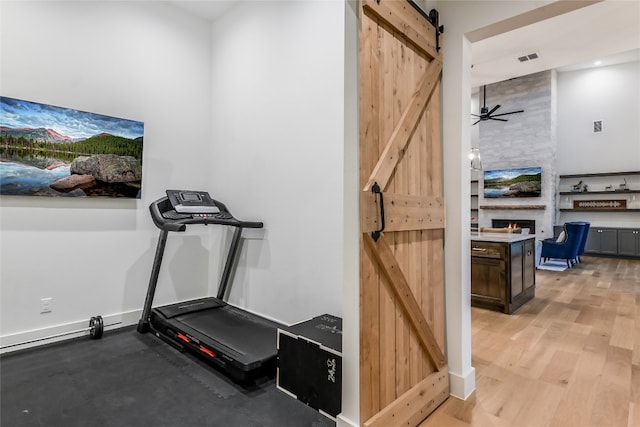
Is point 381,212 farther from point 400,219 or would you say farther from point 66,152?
point 66,152

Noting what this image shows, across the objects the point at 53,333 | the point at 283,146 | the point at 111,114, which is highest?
the point at 111,114

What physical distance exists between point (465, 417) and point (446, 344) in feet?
1.53

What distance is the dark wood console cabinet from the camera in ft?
13.9

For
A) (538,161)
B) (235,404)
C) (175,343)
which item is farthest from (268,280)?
(538,161)

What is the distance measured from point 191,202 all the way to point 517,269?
4.21m

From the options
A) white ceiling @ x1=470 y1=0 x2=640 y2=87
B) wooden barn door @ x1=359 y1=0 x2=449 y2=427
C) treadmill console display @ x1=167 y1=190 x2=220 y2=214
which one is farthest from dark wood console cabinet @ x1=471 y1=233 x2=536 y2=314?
treadmill console display @ x1=167 y1=190 x2=220 y2=214

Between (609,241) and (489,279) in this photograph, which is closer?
(489,279)

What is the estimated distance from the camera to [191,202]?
3779mm

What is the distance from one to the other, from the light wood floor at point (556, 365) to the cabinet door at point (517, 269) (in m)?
0.27

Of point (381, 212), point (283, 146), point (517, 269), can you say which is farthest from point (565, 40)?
point (381, 212)

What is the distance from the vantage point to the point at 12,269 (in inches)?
123

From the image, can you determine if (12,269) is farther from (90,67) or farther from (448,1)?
(448,1)

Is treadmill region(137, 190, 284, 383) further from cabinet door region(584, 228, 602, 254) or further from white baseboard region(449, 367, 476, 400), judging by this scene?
cabinet door region(584, 228, 602, 254)

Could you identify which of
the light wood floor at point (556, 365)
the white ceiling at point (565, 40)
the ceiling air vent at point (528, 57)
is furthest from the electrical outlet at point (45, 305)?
the ceiling air vent at point (528, 57)
